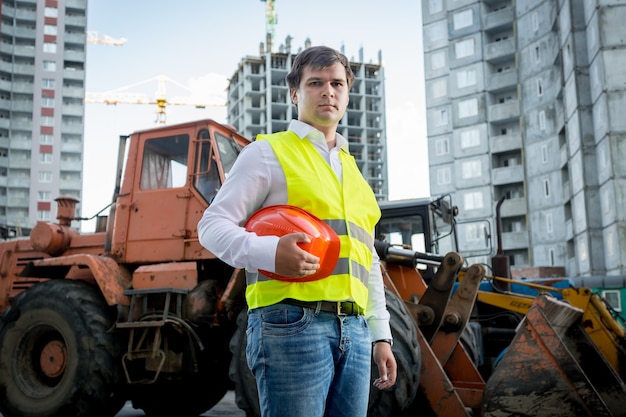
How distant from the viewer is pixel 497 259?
32.9 feet

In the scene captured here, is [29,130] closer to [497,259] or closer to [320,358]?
[497,259]

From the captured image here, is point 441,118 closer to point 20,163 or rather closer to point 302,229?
point 20,163

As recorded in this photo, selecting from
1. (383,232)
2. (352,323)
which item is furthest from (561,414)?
(383,232)

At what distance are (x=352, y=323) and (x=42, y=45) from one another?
283 feet

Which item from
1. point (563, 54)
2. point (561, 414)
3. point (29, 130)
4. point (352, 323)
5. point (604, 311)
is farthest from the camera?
point (29, 130)

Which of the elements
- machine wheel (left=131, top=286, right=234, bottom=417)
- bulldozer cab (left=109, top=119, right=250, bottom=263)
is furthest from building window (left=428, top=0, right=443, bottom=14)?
machine wheel (left=131, top=286, right=234, bottom=417)

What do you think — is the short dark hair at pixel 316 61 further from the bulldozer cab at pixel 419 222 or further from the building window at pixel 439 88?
the building window at pixel 439 88

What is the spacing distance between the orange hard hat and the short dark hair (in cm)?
53

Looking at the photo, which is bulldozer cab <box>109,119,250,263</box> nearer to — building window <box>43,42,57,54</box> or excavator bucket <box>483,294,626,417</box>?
excavator bucket <box>483,294,626,417</box>

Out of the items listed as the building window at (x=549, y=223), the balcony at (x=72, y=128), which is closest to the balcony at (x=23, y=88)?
the balcony at (x=72, y=128)

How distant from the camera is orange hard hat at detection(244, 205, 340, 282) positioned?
6.53 feet

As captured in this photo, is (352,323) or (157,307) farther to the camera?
(157,307)

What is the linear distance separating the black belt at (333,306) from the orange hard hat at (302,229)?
7 centimetres

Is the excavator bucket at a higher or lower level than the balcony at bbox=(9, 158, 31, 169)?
lower
